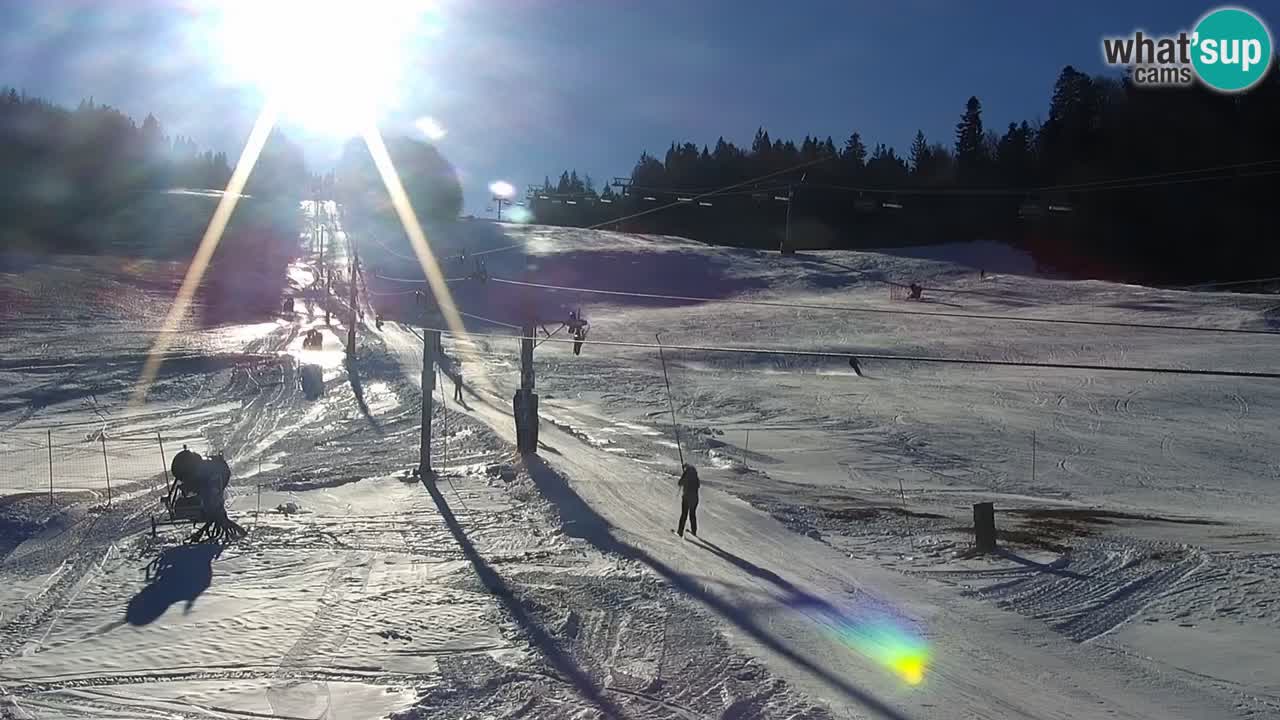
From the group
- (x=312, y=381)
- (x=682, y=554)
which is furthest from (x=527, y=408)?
(x=312, y=381)

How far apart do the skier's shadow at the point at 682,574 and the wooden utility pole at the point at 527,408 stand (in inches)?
66.7

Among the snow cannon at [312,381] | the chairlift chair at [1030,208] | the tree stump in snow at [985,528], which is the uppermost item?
the chairlift chair at [1030,208]

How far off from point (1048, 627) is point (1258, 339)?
4450cm

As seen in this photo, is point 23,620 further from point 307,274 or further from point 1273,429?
point 307,274

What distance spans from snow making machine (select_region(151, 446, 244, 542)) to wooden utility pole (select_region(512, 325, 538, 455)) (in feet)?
34.8

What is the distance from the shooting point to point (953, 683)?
37.6ft

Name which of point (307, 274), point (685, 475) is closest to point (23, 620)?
point (685, 475)

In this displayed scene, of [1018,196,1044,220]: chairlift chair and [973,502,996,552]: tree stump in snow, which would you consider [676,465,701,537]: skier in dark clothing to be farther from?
[1018,196,1044,220]: chairlift chair

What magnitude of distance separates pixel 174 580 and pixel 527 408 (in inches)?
551

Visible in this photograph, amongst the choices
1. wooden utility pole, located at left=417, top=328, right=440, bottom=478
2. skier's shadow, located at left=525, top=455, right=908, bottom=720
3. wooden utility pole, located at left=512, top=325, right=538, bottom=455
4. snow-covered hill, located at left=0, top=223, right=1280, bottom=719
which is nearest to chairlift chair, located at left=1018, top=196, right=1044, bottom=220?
snow-covered hill, located at left=0, top=223, right=1280, bottom=719

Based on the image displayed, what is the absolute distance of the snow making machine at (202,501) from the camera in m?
17.8

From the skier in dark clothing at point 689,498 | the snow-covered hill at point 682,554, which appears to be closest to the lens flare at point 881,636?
the snow-covered hill at point 682,554

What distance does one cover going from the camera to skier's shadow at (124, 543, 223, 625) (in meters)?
13.8

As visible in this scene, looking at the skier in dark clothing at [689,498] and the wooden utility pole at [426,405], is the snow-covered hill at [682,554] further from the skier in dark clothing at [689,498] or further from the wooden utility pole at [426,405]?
the wooden utility pole at [426,405]
